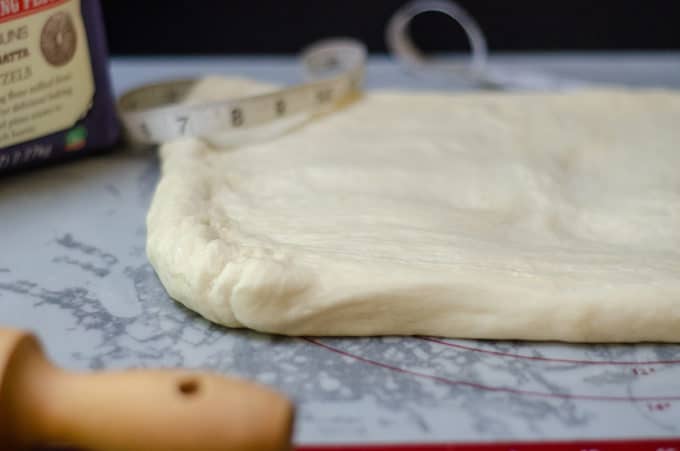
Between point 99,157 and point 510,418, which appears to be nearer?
point 510,418

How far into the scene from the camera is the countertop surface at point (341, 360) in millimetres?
778

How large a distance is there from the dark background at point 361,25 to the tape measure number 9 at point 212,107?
41 centimetres

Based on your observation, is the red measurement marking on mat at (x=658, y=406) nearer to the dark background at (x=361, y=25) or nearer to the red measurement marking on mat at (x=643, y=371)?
the red measurement marking on mat at (x=643, y=371)

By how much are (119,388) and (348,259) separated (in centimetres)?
31

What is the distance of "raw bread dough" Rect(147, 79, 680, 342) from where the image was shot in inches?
33.6

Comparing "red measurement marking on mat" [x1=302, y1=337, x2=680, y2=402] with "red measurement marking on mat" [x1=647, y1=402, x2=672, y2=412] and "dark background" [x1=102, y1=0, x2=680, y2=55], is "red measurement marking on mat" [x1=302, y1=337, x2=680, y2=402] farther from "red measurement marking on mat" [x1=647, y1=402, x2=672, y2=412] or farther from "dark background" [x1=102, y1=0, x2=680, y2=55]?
"dark background" [x1=102, y1=0, x2=680, y2=55]

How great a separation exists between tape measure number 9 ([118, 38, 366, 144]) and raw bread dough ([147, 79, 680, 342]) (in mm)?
38

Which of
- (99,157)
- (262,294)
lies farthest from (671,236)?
(99,157)

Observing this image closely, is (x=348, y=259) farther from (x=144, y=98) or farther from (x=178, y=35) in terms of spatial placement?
(x=178, y=35)

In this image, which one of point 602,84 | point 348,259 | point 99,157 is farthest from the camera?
point 602,84

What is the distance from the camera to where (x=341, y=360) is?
853 millimetres

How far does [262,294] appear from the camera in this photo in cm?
84

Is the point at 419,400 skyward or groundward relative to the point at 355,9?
groundward

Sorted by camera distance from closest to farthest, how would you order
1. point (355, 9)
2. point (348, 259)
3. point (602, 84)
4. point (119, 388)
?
point (119, 388), point (348, 259), point (602, 84), point (355, 9)
